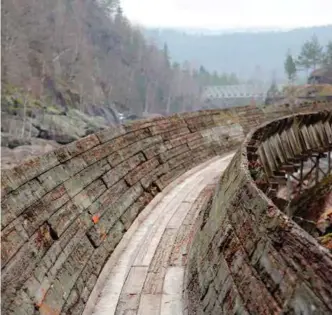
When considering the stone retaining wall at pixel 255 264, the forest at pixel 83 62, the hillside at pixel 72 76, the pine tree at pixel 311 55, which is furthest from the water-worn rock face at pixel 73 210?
the pine tree at pixel 311 55

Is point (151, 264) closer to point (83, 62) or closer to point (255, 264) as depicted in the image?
point (255, 264)

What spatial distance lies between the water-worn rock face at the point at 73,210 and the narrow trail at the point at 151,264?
188 millimetres

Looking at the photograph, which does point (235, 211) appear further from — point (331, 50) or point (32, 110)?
point (331, 50)

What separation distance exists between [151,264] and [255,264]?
351 cm

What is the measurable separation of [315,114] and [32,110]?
3064cm

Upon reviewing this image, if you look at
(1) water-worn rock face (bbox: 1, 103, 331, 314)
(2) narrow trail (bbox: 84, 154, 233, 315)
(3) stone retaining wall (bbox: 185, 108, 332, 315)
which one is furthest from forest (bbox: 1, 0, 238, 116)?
(3) stone retaining wall (bbox: 185, 108, 332, 315)

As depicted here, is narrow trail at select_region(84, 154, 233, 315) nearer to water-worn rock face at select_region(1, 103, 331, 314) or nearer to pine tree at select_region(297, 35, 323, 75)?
water-worn rock face at select_region(1, 103, 331, 314)

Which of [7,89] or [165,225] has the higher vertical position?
[165,225]

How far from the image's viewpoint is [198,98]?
120 metres

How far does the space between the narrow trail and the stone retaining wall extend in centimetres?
44

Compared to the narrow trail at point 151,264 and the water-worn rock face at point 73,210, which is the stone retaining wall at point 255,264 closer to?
the water-worn rock face at point 73,210

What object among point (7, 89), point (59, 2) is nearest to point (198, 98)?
point (59, 2)

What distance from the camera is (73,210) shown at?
6645 millimetres

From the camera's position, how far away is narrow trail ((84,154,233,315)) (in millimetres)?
5871
